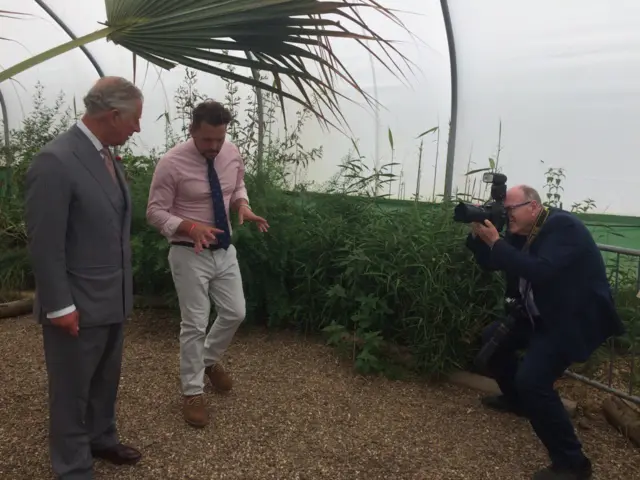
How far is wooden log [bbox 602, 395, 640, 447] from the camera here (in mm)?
3118

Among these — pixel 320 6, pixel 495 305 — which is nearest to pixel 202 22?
pixel 320 6

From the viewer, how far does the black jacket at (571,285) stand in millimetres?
2658

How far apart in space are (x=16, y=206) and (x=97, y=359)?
4290mm

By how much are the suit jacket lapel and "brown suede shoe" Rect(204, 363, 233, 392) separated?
1501mm

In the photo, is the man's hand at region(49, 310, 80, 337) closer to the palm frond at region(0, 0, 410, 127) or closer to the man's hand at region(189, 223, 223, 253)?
the man's hand at region(189, 223, 223, 253)

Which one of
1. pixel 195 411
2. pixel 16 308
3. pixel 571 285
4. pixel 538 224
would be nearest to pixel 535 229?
pixel 538 224

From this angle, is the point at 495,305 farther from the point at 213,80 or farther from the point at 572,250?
the point at 213,80

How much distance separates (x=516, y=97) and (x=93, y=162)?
14.3 ft

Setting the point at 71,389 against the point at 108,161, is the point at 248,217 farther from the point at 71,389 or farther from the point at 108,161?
the point at 71,389

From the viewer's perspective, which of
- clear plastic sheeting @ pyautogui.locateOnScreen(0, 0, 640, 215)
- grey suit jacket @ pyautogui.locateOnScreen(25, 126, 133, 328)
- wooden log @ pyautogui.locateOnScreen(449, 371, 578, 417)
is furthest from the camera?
clear plastic sheeting @ pyautogui.locateOnScreen(0, 0, 640, 215)

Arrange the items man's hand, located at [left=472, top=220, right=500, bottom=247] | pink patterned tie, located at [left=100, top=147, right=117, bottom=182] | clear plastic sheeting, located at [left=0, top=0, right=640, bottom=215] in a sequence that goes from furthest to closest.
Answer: clear plastic sheeting, located at [left=0, top=0, right=640, bottom=215]
man's hand, located at [left=472, top=220, right=500, bottom=247]
pink patterned tie, located at [left=100, top=147, right=117, bottom=182]

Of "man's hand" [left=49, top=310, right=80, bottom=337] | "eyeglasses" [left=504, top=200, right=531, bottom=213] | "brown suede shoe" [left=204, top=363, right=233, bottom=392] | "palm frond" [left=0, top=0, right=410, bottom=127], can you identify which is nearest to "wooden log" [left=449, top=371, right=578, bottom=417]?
"eyeglasses" [left=504, top=200, right=531, bottom=213]

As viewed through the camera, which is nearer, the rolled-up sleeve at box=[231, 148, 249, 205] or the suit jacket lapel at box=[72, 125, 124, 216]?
the suit jacket lapel at box=[72, 125, 124, 216]

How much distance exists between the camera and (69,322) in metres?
2.15
